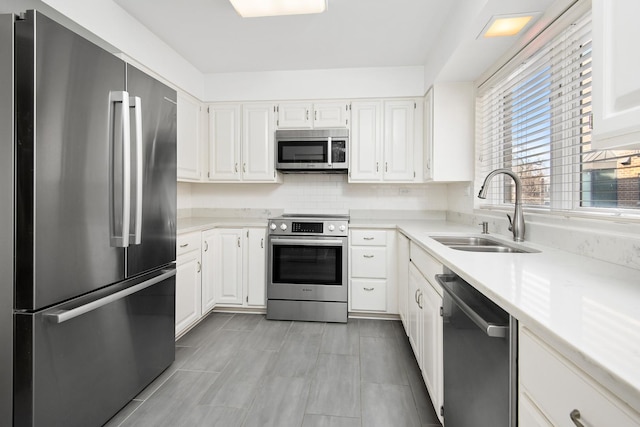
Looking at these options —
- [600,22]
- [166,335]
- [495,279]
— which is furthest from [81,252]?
[600,22]

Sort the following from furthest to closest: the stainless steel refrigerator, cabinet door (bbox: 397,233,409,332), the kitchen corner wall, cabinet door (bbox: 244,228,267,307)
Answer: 1. the kitchen corner wall
2. cabinet door (bbox: 244,228,267,307)
3. cabinet door (bbox: 397,233,409,332)
4. the stainless steel refrigerator

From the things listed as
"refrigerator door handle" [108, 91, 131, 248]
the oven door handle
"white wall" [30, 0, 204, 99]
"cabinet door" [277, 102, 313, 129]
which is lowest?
the oven door handle

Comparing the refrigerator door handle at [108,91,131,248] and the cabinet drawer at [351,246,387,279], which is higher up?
the refrigerator door handle at [108,91,131,248]

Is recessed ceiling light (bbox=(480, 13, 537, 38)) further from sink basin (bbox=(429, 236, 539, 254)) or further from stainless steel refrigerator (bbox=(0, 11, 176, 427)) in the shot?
stainless steel refrigerator (bbox=(0, 11, 176, 427))

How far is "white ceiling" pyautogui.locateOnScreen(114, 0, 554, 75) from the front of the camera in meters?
2.13

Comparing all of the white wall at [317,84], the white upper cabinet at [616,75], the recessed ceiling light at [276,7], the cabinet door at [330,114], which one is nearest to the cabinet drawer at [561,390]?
the white upper cabinet at [616,75]

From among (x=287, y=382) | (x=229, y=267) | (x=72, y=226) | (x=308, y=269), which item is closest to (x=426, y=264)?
(x=287, y=382)

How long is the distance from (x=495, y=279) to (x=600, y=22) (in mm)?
Result: 769

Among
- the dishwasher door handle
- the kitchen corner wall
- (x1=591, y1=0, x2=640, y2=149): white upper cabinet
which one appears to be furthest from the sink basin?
the kitchen corner wall

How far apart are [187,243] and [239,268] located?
68cm

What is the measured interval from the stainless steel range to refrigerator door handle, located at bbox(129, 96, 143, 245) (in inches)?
57.1

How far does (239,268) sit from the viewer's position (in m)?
3.05

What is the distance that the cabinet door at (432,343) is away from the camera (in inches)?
58.8

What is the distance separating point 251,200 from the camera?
3.67 m
